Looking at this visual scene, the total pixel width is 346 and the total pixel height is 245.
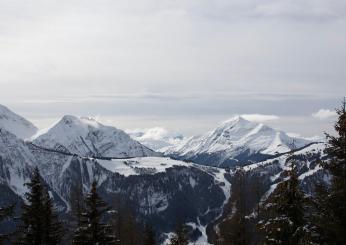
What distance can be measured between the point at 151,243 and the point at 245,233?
22.7 meters

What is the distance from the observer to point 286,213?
30.4 metres

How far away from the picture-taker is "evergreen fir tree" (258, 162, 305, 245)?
3012 cm

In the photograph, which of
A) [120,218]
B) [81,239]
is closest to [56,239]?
[81,239]

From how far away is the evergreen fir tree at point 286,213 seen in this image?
30.1m

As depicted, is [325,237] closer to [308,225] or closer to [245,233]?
[308,225]

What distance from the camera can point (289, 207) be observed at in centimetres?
3017

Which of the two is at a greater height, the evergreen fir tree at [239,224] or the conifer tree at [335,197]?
the conifer tree at [335,197]

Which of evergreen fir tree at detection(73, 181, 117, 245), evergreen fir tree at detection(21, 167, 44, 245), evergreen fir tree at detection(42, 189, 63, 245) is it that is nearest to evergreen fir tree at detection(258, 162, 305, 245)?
evergreen fir tree at detection(73, 181, 117, 245)

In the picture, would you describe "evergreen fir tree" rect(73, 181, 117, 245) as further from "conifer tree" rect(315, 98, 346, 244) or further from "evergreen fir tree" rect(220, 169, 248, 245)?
"evergreen fir tree" rect(220, 169, 248, 245)

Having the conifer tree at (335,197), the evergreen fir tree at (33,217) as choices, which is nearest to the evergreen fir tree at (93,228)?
the evergreen fir tree at (33,217)

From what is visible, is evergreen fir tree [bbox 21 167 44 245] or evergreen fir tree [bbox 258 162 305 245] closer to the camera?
evergreen fir tree [bbox 258 162 305 245]

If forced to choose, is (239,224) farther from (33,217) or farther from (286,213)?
(286,213)

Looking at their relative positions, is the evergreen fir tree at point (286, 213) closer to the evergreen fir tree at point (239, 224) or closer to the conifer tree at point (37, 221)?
the conifer tree at point (37, 221)

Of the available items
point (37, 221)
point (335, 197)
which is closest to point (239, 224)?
point (37, 221)
